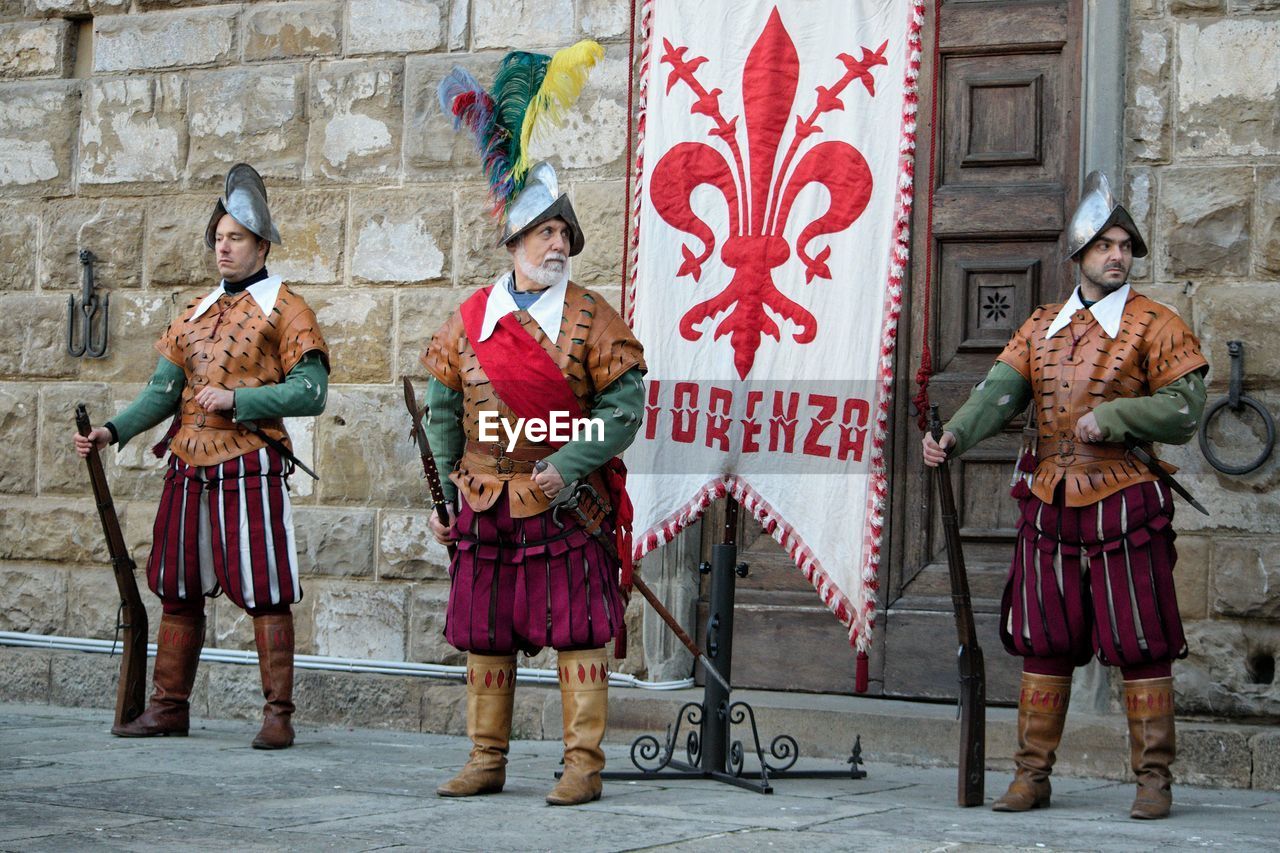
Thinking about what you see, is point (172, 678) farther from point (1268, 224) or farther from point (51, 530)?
point (1268, 224)

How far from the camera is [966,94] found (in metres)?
6.55

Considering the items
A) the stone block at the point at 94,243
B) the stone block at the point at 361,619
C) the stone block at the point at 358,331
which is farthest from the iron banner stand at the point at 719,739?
the stone block at the point at 94,243

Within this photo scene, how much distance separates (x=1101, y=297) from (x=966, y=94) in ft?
4.95

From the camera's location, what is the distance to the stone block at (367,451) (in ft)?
23.6

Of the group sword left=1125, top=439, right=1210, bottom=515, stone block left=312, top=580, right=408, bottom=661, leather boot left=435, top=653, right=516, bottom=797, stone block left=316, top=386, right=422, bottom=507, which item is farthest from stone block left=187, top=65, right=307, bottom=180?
sword left=1125, top=439, right=1210, bottom=515

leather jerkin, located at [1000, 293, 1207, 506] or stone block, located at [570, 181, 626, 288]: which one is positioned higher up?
stone block, located at [570, 181, 626, 288]

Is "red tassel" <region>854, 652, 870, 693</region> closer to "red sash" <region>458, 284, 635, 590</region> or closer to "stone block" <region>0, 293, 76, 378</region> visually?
"red sash" <region>458, 284, 635, 590</region>

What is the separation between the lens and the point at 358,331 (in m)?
7.32

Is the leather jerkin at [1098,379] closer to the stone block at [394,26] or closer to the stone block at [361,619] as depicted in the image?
the stone block at [361,619]

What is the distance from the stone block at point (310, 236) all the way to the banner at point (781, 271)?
5.38ft

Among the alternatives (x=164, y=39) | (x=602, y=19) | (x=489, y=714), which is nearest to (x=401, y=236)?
(x=602, y=19)

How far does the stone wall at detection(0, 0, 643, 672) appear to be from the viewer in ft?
23.5

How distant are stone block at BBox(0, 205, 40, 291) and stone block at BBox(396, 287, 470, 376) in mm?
1828

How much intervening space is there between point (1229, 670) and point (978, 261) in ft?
5.42
